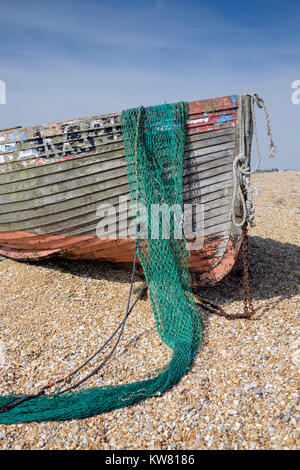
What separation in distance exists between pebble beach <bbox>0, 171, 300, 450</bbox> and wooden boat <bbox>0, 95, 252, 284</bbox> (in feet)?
1.87

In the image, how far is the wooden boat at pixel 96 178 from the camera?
425 cm

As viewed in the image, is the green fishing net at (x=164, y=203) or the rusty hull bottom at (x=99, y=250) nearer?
the green fishing net at (x=164, y=203)

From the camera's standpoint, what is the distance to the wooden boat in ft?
13.9

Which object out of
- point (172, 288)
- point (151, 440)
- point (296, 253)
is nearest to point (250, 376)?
point (151, 440)

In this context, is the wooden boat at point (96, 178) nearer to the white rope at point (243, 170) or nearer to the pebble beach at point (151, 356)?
the white rope at point (243, 170)

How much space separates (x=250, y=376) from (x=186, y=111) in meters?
2.95

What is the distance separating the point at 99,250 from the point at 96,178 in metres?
1.05

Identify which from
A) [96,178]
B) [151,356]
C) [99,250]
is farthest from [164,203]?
[151,356]

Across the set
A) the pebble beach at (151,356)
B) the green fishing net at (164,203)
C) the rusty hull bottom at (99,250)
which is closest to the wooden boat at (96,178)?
the rusty hull bottom at (99,250)

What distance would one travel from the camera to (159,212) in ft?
14.5

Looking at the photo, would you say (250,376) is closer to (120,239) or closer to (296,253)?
(120,239)

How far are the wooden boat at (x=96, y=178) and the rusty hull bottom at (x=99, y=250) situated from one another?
1 cm

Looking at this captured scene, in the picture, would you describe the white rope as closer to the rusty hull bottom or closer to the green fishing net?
the rusty hull bottom

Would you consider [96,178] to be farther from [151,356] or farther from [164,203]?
[151,356]
